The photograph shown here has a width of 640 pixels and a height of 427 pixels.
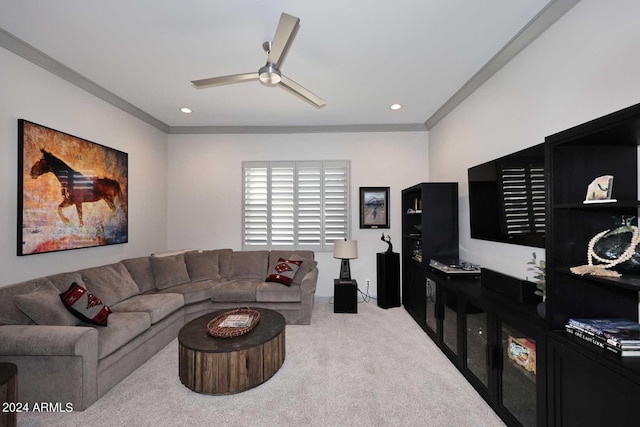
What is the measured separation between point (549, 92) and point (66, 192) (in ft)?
15.1

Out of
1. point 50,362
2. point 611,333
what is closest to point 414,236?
point 611,333

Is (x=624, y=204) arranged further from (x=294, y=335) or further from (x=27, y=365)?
(x=27, y=365)

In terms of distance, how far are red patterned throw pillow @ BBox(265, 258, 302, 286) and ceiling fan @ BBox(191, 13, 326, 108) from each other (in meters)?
2.34

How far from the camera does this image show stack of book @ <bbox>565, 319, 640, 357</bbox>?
130 cm

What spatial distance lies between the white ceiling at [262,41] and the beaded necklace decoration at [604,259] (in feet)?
5.64

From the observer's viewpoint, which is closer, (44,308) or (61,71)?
(44,308)

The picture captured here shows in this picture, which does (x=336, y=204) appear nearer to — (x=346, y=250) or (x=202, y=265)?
(x=346, y=250)

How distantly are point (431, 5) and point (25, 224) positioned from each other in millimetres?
3914

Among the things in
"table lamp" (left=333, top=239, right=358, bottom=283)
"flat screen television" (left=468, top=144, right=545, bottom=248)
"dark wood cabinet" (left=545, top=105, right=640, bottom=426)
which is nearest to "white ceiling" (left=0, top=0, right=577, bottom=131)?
"flat screen television" (left=468, top=144, right=545, bottom=248)

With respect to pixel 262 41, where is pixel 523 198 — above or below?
below

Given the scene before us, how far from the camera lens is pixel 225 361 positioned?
2.30 meters

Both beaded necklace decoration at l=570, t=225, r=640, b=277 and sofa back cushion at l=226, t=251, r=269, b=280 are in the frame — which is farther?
sofa back cushion at l=226, t=251, r=269, b=280

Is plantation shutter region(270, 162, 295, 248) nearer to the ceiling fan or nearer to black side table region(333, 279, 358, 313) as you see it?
black side table region(333, 279, 358, 313)

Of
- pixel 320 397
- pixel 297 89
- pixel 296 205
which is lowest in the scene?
pixel 320 397
